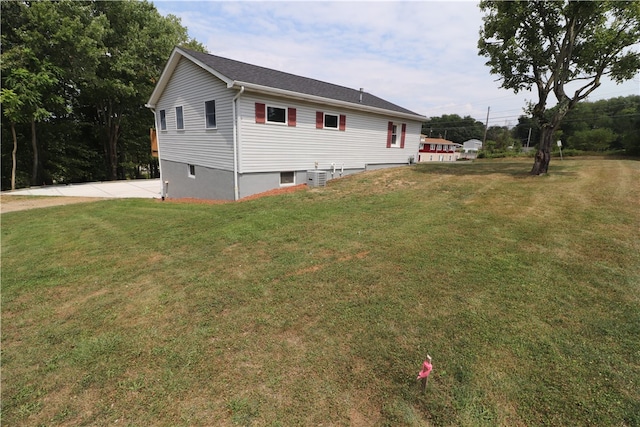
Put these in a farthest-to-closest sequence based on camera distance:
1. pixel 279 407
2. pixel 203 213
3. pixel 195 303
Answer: pixel 203 213, pixel 195 303, pixel 279 407

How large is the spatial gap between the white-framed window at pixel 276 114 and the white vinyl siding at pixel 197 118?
1.44 metres

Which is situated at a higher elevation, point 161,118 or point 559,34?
point 559,34

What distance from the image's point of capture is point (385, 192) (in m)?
9.96

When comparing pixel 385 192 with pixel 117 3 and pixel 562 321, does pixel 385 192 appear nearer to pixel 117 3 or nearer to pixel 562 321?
pixel 562 321

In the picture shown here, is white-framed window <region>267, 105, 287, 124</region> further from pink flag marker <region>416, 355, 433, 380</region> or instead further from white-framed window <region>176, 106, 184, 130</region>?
pink flag marker <region>416, 355, 433, 380</region>

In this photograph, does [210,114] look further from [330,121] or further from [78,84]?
[78,84]

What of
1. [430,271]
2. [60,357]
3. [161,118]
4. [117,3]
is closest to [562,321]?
[430,271]

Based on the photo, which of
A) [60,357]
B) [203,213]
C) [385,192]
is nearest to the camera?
[60,357]

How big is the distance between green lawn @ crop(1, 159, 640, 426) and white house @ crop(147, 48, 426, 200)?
209 inches

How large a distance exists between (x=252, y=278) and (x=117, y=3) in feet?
80.8

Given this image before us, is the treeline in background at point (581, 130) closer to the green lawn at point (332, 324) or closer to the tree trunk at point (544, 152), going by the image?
the tree trunk at point (544, 152)

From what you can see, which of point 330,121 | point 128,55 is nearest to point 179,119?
point 330,121

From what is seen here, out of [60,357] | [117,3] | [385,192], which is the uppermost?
[117,3]

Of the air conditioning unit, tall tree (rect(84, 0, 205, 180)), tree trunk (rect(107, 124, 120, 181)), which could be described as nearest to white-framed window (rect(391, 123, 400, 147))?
the air conditioning unit
